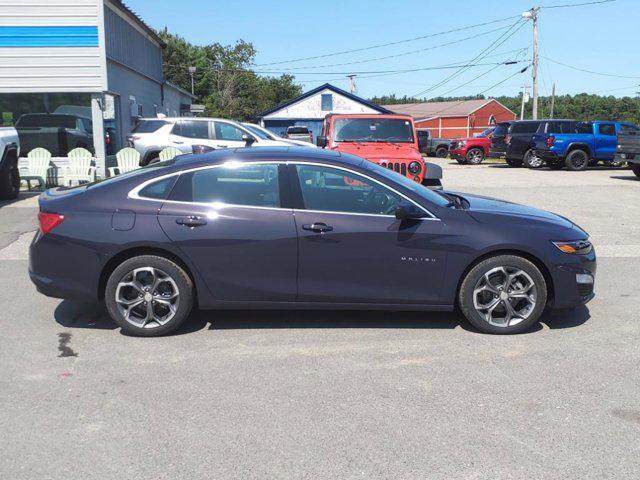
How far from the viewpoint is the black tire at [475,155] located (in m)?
28.6

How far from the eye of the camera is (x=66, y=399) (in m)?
3.96

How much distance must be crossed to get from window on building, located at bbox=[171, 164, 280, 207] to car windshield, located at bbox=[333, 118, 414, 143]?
20.8ft

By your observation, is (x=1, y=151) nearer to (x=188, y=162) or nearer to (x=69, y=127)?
(x=69, y=127)

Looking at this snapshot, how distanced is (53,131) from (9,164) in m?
3.57

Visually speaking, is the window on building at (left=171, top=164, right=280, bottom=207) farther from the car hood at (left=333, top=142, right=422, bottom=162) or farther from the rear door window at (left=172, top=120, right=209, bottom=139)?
the rear door window at (left=172, top=120, right=209, bottom=139)

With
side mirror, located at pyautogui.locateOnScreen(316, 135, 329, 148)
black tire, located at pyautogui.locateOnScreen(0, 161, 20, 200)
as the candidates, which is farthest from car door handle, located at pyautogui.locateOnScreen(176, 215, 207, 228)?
black tire, located at pyautogui.locateOnScreen(0, 161, 20, 200)

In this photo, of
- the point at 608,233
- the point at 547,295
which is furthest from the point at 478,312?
the point at 608,233

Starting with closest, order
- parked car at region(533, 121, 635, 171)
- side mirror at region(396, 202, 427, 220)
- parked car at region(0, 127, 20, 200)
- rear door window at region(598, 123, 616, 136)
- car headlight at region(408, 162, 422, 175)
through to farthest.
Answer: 1. side mirror at region(396, 202, 427, 220)
2. car headlight at region(408, 162, 422, 175)
3. parked car at region(0, 127, 20, 200)
4. parked car at region(533, 121, 635, 171)
5. rear door window at region(598, 123, 616, 136)

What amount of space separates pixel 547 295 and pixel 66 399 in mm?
3761

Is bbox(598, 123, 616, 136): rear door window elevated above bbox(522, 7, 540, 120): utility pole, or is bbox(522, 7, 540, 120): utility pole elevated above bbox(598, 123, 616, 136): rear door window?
bbox(522, 7, 540, 120): utility pole

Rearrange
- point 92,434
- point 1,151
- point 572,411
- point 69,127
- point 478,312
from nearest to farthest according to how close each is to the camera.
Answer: point 92,434 → point 572,411 → point 478,312 → point 1,151 → point 69,127

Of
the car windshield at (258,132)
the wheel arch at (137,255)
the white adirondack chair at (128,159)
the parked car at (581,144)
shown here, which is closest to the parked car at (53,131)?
the white adirondack chair at (128,159)

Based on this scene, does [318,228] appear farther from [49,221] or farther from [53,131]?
[53,131]

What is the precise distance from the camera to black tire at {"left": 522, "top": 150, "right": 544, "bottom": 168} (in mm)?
24781
